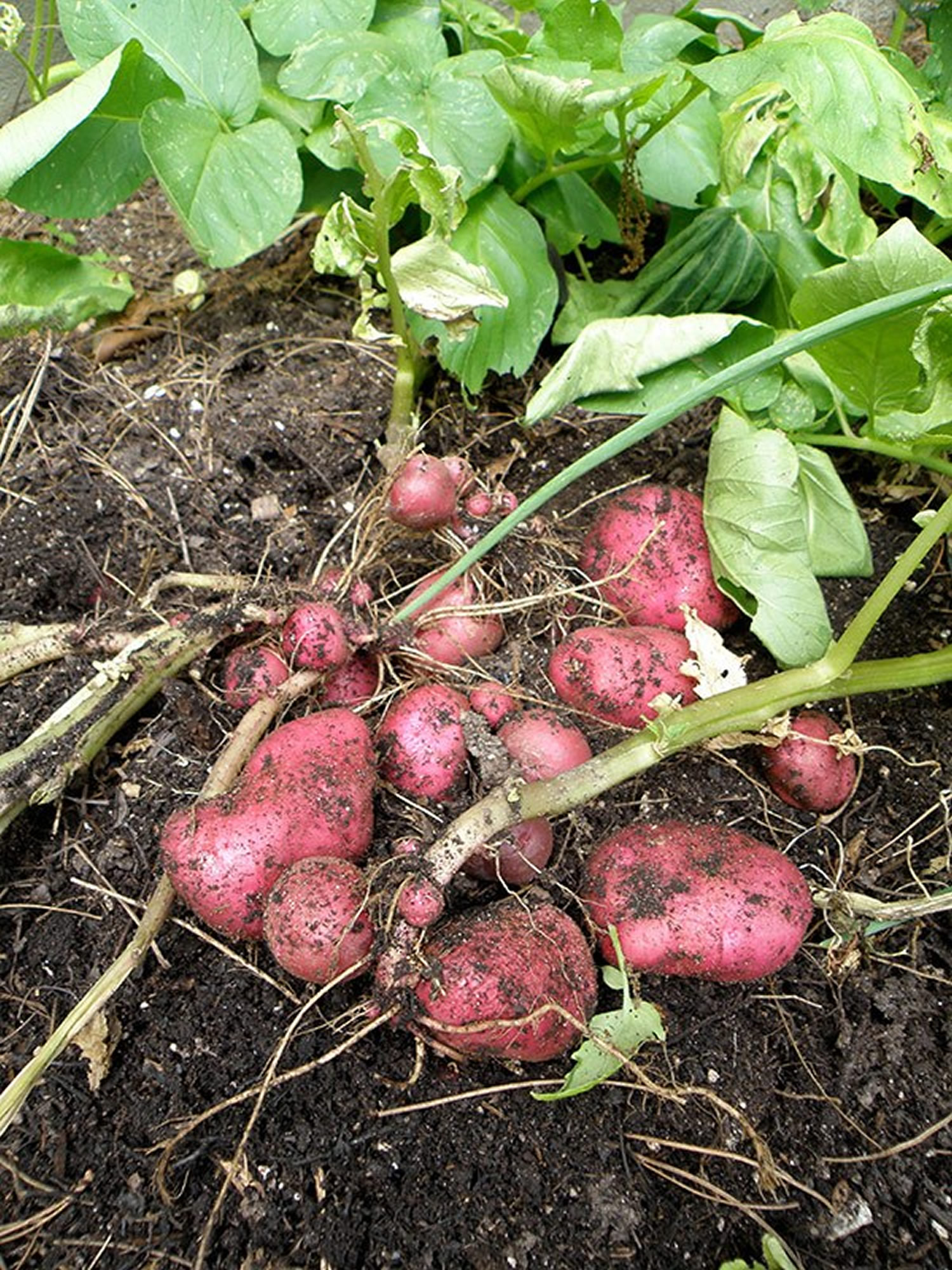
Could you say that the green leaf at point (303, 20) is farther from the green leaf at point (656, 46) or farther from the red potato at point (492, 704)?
the red potato at point (492, 704)

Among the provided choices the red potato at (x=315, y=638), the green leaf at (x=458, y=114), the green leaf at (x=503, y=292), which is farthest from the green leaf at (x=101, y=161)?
the red potato at (x=315, y=638)

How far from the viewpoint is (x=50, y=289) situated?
1.52 meters

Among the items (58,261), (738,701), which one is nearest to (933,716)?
(738,701)

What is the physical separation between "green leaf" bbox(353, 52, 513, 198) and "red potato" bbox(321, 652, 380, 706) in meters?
0.64

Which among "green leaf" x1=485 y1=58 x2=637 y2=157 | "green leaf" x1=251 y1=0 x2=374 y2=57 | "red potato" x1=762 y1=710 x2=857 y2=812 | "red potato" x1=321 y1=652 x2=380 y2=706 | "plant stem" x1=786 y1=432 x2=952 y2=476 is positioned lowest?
"red potato" x1=762 y1=710 x2=857 y2=812

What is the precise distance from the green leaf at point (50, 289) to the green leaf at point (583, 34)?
0.75 meters

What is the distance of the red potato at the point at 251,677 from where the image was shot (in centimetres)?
109

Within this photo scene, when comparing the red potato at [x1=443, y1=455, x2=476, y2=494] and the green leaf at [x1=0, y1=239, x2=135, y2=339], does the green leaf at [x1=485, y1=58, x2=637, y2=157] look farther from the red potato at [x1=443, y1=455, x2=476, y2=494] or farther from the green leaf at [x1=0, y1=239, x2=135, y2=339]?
the green leaf at [x1=0, y1=239, x2=135, y2=339]

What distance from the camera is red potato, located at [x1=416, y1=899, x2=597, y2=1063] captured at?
2.79ft

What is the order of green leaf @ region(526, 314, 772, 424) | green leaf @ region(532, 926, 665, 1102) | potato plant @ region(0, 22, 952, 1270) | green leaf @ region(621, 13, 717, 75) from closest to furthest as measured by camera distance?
green leaf @ region(532, 926, 665, 1102) < potato plant @ region(0, 22, 952, 1270) < green leaf @ region(526, 314, 772, 424) < green leaf @ region(621, 13, 717, 75)

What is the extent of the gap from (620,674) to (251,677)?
42cm

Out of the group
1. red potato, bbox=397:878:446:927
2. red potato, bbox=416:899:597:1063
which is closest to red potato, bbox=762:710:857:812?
red potato, bbox=416:899:597:1063

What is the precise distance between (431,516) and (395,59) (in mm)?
641

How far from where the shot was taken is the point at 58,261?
1.53 m
